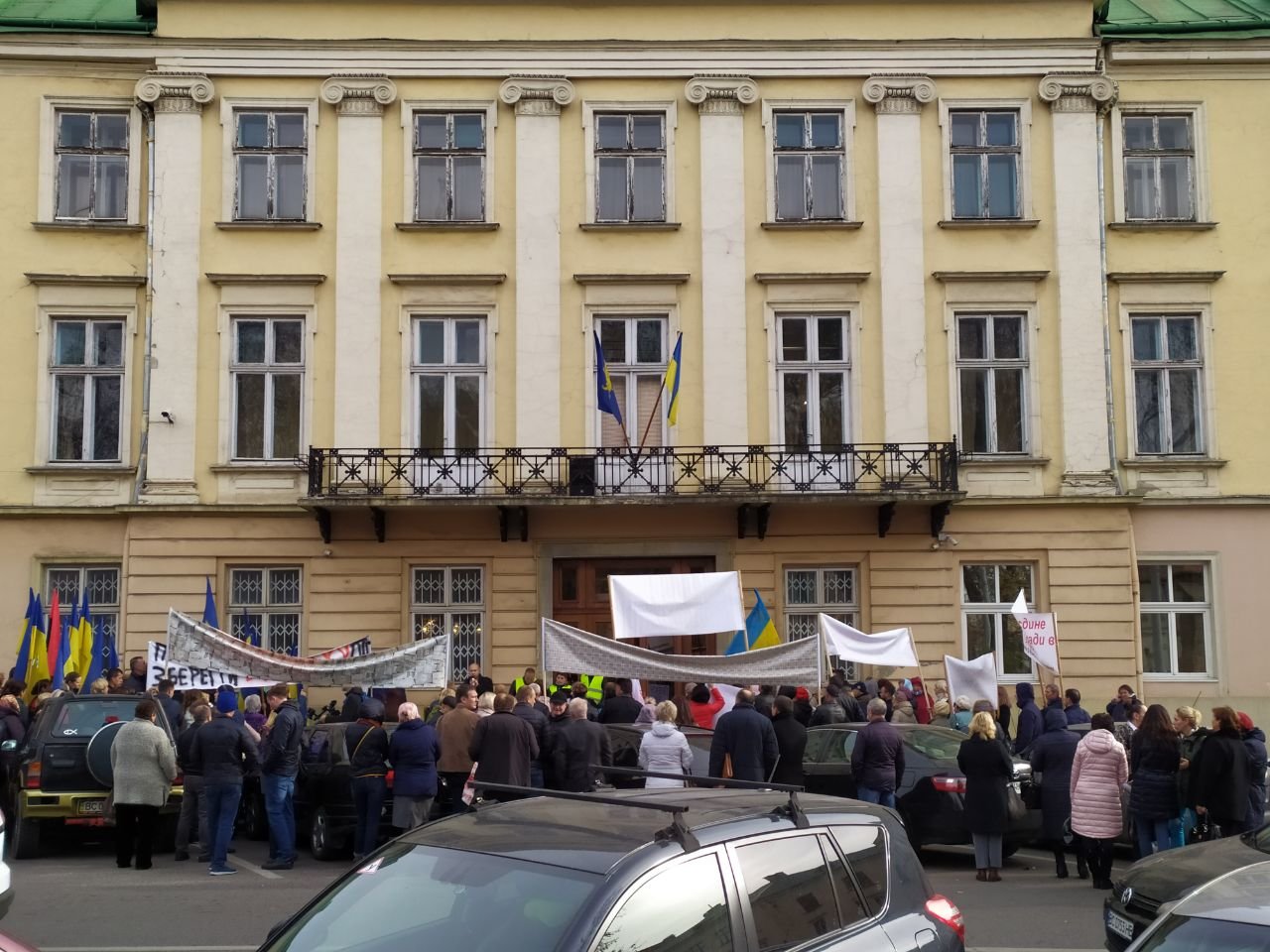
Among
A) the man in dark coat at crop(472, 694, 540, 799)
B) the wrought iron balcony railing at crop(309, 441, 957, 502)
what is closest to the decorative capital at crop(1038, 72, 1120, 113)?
the wrought iron balcony railing at crop(309, 441, 957, 502)

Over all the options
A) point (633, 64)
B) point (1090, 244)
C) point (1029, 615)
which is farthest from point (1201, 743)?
point (633, 64)

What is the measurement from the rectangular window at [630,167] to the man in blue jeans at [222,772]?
12124 millimetres

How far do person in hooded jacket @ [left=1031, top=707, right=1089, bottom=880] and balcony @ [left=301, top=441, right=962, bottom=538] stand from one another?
351 inches

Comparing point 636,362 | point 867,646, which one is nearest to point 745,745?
point 867,646

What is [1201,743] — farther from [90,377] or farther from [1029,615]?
[90,377]

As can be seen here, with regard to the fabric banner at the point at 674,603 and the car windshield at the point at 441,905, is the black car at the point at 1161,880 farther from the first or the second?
the fabric banner at the point at 674,603

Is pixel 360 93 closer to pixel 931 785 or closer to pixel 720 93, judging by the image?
pixel 720 93

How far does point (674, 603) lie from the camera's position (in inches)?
735

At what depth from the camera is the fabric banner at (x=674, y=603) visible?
18.6 metres

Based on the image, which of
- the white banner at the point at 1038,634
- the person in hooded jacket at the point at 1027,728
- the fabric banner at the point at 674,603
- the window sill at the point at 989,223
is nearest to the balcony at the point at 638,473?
the white banner at the point at 1038,634

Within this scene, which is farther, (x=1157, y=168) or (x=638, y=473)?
(x=1157, y=168)

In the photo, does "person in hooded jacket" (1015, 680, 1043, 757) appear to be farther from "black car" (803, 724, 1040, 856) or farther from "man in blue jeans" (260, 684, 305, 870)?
"man in blue jeans" (260, 684, 305, 870)

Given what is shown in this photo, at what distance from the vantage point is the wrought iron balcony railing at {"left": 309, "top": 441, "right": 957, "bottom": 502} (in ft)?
73.2

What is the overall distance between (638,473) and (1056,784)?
10.2 meters
